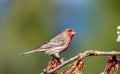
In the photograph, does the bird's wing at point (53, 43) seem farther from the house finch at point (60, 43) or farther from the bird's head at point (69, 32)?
the bird's head at point (69, 32)

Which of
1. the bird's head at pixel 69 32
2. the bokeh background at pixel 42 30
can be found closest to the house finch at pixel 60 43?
the bird's head at pixel 69 32

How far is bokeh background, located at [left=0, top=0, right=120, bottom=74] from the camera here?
60.1 ft

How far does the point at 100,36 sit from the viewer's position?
19719mm

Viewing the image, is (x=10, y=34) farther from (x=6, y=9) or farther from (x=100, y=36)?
(x=100, y=36)

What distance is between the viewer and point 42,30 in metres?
24.6

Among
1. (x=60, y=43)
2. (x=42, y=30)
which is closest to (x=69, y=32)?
(x=60, y=43)

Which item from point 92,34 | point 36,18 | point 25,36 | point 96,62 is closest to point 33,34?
point 25,36

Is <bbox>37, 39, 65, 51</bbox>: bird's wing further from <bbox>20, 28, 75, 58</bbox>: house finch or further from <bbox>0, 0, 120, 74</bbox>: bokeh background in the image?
<bbox>0, 0, 120, 74</bbox>: bokeh background

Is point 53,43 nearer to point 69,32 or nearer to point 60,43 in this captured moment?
point 60,43

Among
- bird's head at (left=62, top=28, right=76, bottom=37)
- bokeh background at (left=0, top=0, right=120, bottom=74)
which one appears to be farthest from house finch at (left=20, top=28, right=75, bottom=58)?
bokeh background at (left=0, top=0, right=120, bottom=74)

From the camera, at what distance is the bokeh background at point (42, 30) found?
60.1ft

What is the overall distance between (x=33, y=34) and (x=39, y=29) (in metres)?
0.64

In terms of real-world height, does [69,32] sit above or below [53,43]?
above

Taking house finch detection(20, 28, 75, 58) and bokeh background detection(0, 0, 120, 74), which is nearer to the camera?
house finch detection(20, 28, 75, 58)
